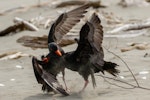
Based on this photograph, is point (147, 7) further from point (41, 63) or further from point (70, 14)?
point (41, 63)

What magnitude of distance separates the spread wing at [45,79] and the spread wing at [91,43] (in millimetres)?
426

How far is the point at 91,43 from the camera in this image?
6.43m

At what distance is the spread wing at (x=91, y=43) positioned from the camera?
21.0 feet

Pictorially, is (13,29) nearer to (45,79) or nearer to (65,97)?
(45,79)

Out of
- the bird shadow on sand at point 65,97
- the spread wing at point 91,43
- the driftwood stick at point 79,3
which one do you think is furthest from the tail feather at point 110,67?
the driftwood stick at point 79,3

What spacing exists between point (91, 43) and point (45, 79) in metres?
0.71

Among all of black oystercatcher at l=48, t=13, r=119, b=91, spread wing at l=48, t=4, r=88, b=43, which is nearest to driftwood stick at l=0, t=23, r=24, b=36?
spread wing at l=48, t=4, r=88, b=43

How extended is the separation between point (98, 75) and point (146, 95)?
1.06 metres

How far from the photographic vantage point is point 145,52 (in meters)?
8.23

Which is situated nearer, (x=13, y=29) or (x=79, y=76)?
(x=79, y=76)

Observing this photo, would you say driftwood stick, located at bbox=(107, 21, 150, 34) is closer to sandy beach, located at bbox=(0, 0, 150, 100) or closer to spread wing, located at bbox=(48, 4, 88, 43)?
sandy beach, located at bbox=(0, 0, 150, 100)

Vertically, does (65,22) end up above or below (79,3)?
above

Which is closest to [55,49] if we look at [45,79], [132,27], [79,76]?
[45,79]

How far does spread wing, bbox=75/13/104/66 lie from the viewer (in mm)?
6402
